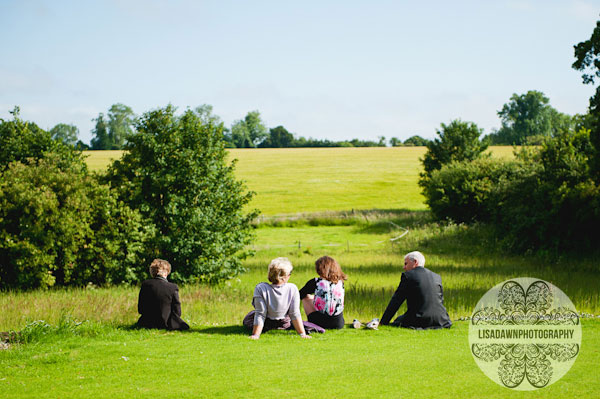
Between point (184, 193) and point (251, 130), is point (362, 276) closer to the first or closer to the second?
point (184, 193)

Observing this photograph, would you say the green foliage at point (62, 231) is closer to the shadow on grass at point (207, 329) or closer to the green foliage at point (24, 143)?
the green foliage at point (24, 143)

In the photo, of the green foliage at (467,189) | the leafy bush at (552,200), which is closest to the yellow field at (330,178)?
the green foliage at (467,189)

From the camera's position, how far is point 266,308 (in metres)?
10.6

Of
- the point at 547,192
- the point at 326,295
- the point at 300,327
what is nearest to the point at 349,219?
the point at 547,192

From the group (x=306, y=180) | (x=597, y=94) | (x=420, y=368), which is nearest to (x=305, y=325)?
(x=420, y=368)

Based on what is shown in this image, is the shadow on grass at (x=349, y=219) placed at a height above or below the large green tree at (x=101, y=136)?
below

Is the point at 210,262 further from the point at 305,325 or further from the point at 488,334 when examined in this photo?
the point at 488,334

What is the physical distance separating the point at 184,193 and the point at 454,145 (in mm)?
42180

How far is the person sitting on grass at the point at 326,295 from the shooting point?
10.7 metres

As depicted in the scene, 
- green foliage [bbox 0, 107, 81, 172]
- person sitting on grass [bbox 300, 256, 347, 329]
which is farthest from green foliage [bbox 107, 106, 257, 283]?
person sitting on grass [bbox 300, 256, 347, 329]

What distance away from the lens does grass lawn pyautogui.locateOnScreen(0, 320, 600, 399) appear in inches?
289

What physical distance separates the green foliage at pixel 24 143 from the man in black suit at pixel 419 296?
54.6ft

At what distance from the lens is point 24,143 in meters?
23.7

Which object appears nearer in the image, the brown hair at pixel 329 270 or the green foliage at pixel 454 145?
the brown hair at pixel 329 270
